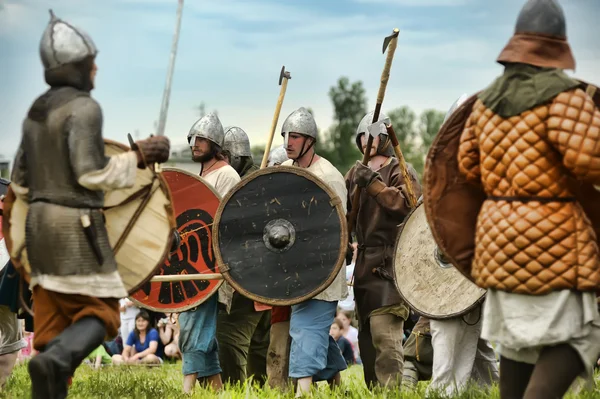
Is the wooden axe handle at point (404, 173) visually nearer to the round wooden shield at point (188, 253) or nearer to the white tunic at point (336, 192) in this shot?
the white tunic at point (336, 192)

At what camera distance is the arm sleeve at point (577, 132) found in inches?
→ 189

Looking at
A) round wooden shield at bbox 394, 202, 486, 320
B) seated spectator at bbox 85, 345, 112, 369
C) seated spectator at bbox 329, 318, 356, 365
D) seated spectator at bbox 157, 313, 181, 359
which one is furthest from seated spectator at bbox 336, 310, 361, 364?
round wooden shield at bbox 394, 202, 486, 320

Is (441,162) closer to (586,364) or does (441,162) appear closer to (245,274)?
(586,364)

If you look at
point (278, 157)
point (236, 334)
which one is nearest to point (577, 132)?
point (236, 334)

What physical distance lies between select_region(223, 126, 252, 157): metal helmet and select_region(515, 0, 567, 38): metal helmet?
468 cm

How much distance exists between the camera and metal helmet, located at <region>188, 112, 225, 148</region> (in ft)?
→ 28.7

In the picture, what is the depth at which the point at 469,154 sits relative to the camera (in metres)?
5.34

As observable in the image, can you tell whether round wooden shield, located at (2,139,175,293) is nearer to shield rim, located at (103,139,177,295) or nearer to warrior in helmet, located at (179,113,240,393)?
shield rim, located at (103,139,177,295)

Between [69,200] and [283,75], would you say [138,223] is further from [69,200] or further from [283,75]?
[283,75]

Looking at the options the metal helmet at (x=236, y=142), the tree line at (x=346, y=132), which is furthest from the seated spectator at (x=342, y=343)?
the tree line at (x=346, y=132)

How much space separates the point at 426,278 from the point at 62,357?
280 centimetres

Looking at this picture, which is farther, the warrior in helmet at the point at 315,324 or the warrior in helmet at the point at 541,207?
the warrior in helmet at the point at 315,324

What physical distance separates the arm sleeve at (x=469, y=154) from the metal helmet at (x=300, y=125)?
2764mm

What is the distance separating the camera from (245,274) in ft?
24.2
